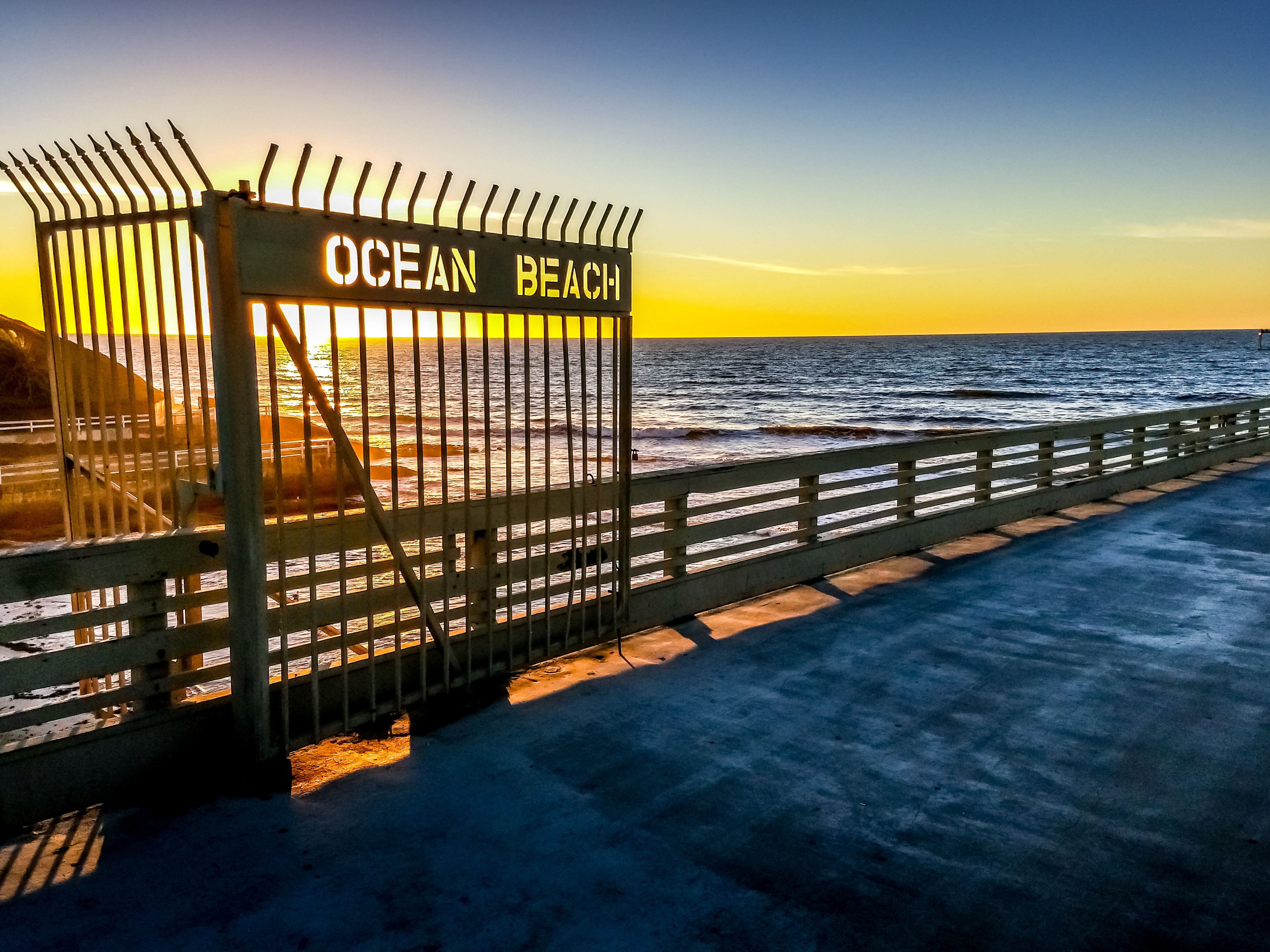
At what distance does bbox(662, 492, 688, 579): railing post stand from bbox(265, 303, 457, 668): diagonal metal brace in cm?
219

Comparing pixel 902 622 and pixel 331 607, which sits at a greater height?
pixel 331 607

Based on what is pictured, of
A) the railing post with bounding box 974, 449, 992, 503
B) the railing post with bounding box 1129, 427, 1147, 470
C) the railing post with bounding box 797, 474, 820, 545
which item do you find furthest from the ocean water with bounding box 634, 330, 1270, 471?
the railing post with bounding box 797, 474, 820, 545

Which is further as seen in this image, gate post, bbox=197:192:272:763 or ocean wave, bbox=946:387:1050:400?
ocean wave, bbox=946:387:1050:400

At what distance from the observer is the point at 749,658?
5859mm

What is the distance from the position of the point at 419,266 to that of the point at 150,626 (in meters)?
2.11

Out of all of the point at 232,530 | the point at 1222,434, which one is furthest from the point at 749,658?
the point at 1222,434

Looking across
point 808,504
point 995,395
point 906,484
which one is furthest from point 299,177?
point 995,395

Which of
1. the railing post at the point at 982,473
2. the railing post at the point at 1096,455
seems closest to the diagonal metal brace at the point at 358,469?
the railing post at the point at 982,473

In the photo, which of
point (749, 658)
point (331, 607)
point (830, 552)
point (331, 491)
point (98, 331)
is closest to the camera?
point (98, 331)

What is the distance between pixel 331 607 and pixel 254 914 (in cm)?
180

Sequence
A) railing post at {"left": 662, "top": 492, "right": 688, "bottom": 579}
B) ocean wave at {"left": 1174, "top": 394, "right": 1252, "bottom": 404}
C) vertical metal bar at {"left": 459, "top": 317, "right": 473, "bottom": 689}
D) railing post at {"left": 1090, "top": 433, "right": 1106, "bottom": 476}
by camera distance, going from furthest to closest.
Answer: ocean wave at {"left": 1174, "top": 394, "right": 1252, "bottom": 404} → railing post at {"left": 1090, "top": 433, "right": 1106, "bottom": 476} → railing post at {"left": 662, "top": 492, "right": 688, "bottom": 579} → vertical metal bar at {"left": 459, "top": 317, "right": 473, "bottom": 689}

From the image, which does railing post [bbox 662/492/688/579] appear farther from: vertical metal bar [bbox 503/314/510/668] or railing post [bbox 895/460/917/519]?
railing post [bbox 895/460/917/519]

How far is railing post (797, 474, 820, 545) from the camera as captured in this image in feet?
26.0

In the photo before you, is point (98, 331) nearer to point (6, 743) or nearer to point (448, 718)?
point (6, 743)
